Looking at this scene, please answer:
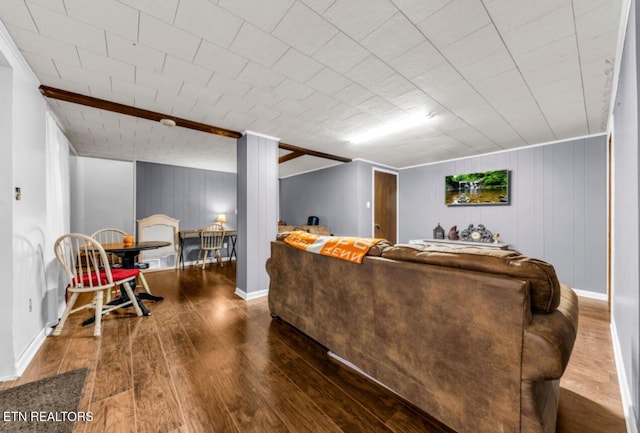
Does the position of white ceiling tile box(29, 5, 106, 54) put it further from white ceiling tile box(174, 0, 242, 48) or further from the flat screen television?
the flat screen television

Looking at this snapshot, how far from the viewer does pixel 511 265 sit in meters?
1.10

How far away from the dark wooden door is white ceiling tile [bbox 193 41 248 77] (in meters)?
4.20

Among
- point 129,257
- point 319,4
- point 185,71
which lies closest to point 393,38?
point 319,4

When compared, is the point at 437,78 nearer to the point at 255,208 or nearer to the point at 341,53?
the point at 341,53

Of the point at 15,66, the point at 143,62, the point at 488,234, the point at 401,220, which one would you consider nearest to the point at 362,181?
the point at 401,220

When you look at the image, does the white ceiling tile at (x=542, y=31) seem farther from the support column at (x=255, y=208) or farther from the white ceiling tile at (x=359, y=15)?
the support column at (x=255, y=208)

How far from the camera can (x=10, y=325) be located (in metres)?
1.72

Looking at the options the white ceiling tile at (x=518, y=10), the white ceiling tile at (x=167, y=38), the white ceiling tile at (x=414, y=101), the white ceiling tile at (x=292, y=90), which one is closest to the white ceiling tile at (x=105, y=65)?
the white ceiling tile at (x=167, y=38)

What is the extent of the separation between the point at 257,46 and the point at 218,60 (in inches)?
15.6

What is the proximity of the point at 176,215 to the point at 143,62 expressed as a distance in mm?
4603

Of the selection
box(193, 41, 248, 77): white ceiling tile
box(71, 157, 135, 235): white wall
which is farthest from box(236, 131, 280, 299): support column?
box(71, 157, 135, 235): white wall

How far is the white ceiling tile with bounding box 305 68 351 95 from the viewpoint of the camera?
2.19 m

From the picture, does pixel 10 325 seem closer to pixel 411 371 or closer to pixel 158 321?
pixel 158 321

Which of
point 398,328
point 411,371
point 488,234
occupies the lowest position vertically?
point 411,371
